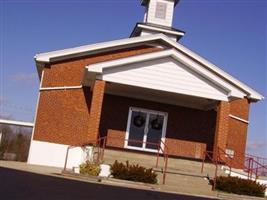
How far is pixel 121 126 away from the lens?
25688 mm

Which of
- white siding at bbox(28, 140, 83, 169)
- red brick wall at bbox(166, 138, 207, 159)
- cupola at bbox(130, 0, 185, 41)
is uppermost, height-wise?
cupola at bbox(130, 0, 185, 41)

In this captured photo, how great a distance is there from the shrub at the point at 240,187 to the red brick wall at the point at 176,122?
8.14 metres

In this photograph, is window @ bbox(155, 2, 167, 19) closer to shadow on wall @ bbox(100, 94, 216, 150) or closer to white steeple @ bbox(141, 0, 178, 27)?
white steeple @ bbox(141, 0, 178, 27)

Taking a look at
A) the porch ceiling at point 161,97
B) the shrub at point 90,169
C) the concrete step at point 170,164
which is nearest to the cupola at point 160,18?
the porch ceiling at point 161,97

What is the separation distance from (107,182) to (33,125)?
963cm

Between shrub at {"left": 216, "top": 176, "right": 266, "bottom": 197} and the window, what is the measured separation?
639 inches

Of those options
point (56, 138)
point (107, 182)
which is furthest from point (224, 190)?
point (56, 138)

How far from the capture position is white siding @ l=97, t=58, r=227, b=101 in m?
21.5

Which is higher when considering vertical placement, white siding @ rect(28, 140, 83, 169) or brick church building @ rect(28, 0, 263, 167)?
brick church building @ rect(28, 0, 263, 167)

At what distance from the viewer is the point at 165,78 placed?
2197 cm

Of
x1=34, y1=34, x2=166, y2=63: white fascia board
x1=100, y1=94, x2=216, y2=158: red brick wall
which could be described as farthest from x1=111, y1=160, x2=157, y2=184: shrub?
x1=34, y1=34, x2=166, y2=63: white fascia board

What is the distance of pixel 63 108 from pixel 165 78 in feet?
19.5

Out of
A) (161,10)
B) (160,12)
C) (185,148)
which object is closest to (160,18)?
(160,12)

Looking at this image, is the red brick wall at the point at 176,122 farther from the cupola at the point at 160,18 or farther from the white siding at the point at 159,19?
the white siding at the point at 159,19
